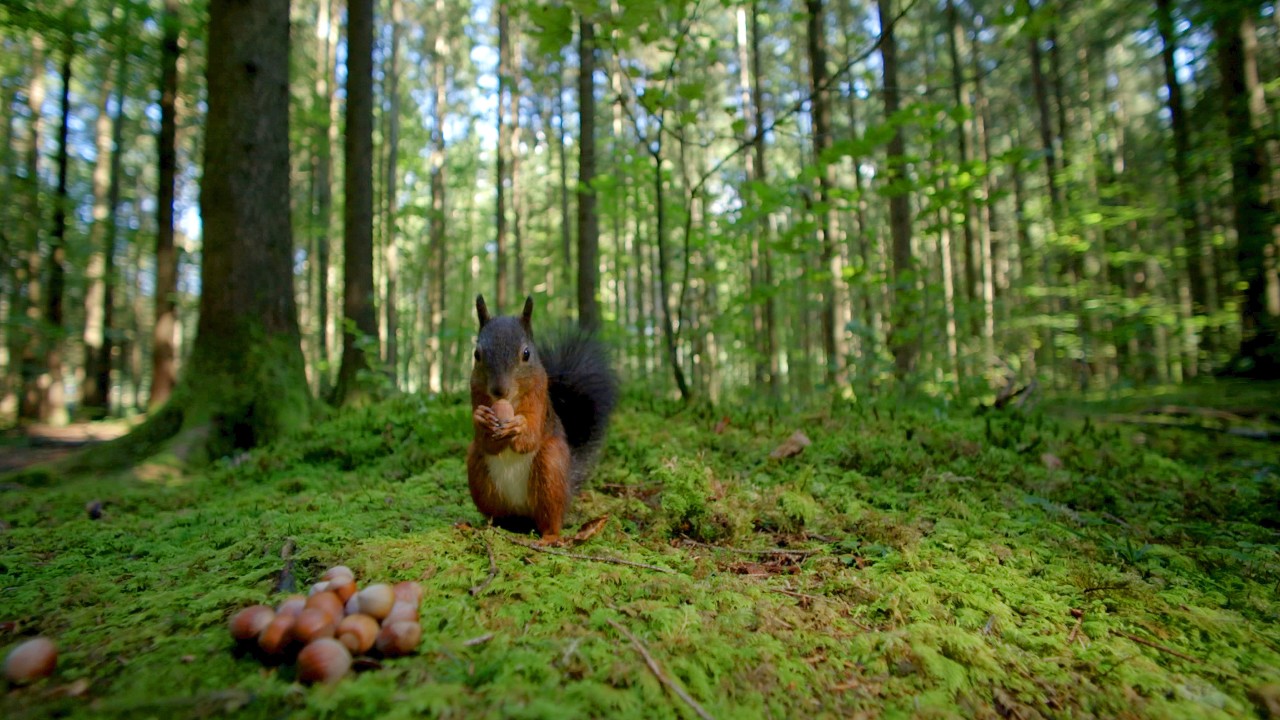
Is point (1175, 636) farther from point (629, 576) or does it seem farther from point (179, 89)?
point (179, 89)

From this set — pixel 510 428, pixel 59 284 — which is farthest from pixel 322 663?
pixel 59 284

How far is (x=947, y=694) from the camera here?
1468mm

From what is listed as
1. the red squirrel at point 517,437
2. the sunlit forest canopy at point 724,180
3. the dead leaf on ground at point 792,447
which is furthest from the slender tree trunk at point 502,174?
the red squirrel at point 517,437

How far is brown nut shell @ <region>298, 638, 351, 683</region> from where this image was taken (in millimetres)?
1201

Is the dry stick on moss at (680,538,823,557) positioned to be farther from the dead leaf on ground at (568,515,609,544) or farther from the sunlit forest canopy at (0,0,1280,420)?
the sunlit forest canopy at (0,0,1280,420)

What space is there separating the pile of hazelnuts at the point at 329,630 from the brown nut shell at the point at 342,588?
0.03 meters

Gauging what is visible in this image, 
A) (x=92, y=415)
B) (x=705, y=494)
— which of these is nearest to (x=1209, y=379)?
(x=705, y=494)

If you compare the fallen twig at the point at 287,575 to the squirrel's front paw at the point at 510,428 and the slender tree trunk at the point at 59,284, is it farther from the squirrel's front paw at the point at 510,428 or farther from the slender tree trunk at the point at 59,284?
the slender tree trunk at the point at 59,284

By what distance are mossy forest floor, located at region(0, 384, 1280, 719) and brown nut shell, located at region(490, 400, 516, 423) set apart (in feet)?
1.67

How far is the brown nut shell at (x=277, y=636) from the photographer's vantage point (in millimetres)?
1278

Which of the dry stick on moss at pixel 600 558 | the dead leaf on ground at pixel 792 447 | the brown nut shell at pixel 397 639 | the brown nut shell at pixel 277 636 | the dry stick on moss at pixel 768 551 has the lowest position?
the dry stick on moss at pixel 768 551

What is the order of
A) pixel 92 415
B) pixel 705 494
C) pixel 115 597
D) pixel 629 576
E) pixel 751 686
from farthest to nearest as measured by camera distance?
pixel 92 415, pixel 705 494, pixel 629 576, pixel 115 597, pixel 751 686

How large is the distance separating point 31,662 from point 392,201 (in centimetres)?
1994

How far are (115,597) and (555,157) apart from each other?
28.6m
